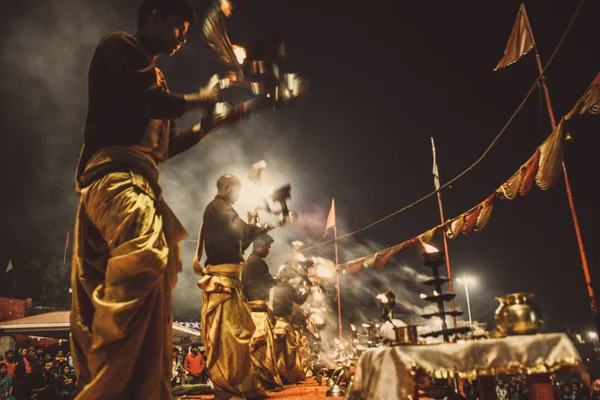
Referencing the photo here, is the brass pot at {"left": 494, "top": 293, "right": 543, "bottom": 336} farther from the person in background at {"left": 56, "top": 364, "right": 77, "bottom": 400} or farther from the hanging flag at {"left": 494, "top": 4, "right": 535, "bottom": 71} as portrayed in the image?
the hanging flag at {"left": 494, "top": 4, "right": 535, "bottom": 71}

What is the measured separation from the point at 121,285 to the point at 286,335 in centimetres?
647

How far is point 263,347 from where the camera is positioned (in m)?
6.12

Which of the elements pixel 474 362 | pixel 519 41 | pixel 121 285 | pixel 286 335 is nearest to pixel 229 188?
pixel 121 285

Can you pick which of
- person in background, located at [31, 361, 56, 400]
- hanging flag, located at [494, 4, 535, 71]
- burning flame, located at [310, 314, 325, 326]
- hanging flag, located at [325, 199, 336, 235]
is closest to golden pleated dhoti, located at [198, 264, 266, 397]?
person in background, located at [31, 361, 56, 400]

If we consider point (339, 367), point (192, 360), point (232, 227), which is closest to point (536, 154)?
point (339, 367)

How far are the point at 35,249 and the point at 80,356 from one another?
36.9 meters

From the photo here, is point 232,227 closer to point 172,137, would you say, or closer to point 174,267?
point 172,137

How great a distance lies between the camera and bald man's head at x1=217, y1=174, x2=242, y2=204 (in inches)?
190

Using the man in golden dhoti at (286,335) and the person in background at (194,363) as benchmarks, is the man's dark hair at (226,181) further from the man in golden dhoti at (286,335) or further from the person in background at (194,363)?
the person in background at (194,363)

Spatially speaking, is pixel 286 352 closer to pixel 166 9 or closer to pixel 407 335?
pixel 407 335

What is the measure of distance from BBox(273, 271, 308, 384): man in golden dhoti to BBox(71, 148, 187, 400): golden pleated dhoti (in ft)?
18.6

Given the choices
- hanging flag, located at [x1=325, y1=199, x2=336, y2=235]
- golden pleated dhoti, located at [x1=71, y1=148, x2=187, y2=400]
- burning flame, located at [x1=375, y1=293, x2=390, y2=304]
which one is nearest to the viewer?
golden pleated dhoti, located at [x1=71, y1=148, x2=187, y2=400]

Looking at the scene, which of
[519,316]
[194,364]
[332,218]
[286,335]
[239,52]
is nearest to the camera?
[519,316]

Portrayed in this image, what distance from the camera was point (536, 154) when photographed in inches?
286
